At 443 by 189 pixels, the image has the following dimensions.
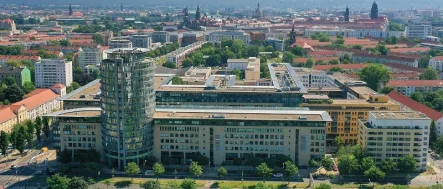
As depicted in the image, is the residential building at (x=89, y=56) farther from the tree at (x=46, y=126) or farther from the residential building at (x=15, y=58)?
the tree at (x=46, y=126)

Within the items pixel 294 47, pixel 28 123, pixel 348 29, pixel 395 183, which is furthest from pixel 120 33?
pixel 395 183

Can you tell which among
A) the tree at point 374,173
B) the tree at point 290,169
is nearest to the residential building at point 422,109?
the tree at point 374,173

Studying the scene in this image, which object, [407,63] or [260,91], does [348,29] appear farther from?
[260,91]

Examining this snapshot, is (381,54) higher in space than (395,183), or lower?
higher

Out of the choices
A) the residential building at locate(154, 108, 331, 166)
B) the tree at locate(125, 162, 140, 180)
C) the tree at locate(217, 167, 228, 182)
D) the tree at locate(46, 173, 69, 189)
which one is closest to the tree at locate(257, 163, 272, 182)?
the tree at locate(217, 167, 228, 182)

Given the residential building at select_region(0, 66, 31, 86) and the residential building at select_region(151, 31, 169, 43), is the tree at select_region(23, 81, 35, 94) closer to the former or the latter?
the residential building at select_region(0, 66, 31, 86)
